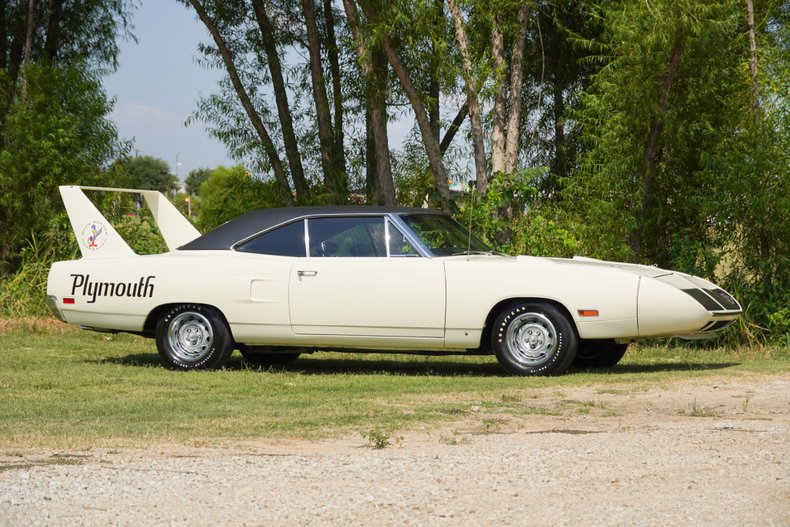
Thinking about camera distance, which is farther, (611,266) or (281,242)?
(281,242)

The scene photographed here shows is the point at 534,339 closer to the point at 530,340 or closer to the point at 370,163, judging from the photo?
the point at 530,340

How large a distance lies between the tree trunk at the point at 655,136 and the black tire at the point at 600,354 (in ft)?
10.6

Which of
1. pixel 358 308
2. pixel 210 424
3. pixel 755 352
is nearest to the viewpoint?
pixel 210 424

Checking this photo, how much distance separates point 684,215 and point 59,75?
9746 mm

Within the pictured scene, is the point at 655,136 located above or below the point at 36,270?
above

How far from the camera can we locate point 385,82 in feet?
56.3

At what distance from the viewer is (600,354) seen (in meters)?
11.5

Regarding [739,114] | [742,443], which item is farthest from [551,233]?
[742,443]

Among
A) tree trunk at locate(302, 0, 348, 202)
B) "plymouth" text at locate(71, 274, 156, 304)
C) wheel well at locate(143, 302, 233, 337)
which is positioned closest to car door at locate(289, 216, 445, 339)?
wheel well at locate(143, 302, 233, 337)

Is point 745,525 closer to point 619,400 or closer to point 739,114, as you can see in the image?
point 619,400

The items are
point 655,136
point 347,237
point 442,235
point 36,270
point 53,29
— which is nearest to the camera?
point 347,237

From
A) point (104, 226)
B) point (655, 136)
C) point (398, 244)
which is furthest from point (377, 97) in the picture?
point (398, 244)

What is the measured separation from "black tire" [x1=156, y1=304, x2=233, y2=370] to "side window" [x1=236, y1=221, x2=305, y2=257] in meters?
0.68

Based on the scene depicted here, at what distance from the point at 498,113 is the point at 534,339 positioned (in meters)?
6.97
